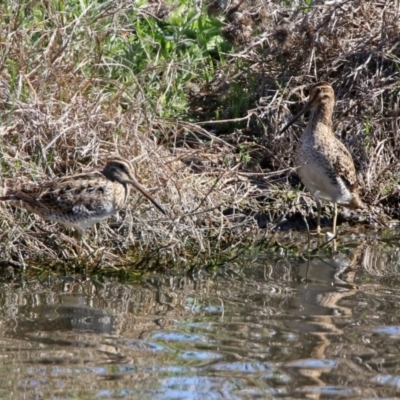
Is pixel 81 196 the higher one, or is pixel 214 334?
pixel 81 196

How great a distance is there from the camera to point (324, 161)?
27.1ft

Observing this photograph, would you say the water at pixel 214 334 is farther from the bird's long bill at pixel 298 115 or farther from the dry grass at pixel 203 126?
the bird's long bill at pixel 298 115

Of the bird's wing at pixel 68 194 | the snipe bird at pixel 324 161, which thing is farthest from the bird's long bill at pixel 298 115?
the bird's wing at pixel 68 194

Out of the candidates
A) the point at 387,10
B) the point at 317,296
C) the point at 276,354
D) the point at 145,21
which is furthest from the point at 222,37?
the point at 276,354

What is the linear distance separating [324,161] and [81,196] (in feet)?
7.28

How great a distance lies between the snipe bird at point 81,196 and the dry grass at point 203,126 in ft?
0.57

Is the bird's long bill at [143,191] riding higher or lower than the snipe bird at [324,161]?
lower

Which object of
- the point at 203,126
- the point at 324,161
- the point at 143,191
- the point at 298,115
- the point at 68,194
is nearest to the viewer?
the point at 68,194

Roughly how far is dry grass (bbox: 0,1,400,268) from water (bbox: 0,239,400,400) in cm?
33

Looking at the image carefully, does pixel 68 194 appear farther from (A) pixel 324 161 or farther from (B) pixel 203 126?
(B) pixel 203 126

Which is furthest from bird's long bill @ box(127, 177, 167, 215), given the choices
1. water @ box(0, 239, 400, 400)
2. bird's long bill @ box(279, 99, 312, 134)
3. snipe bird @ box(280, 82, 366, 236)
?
bird's long bill @ box(279, 99, 312, 134)

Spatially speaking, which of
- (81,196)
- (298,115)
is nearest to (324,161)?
(298,115)

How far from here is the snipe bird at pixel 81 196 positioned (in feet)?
22.2

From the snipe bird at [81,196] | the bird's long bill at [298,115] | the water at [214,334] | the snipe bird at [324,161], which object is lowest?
the water at [214,334]
